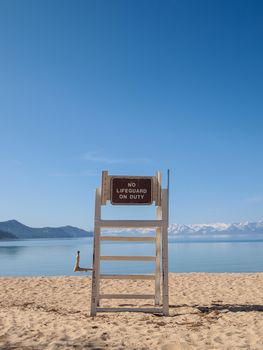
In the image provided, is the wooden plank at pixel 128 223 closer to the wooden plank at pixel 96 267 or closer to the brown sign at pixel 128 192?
the wooden plank at pixel 96 267

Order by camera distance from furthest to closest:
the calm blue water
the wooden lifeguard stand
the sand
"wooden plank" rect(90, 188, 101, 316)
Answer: the calm blue water → the wooden lifeguard stand → "wooden plank" rect(90, 188, 101, 316) → the sand

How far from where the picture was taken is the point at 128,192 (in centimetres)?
1020

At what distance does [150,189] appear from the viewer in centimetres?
1024

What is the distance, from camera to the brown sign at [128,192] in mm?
10180

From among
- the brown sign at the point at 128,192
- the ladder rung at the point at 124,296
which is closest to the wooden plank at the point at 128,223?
the brown sign at the point at 128,192

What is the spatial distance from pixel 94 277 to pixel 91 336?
104 inches

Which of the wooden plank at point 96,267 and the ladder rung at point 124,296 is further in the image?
the ladder rung at point 124,296

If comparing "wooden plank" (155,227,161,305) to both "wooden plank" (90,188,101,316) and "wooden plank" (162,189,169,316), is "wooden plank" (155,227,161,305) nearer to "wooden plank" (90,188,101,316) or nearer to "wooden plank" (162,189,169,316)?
"wooden plank" (162,189,169,316)

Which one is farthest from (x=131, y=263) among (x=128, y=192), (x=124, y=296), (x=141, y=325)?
(x=141, y=325)

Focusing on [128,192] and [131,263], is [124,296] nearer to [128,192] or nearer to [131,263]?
[128,192]

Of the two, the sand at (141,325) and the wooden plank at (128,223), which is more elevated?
the wooden plank at (128,223)

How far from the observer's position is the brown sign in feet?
33.4

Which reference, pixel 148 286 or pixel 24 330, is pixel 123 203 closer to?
pixel 24 330

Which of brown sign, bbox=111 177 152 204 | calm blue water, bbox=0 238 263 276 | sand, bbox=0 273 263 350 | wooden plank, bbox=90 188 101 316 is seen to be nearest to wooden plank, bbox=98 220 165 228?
wooden plank, bbox=90 188 101 316
